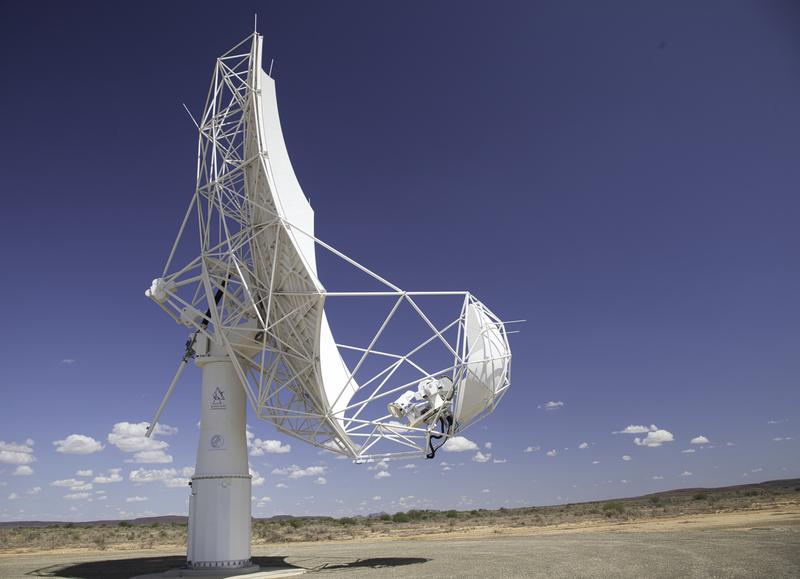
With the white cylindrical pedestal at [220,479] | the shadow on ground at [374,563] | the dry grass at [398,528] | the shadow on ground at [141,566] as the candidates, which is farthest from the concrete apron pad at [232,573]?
the dry grass at [398,528]

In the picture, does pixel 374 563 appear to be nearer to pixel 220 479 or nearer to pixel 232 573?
pixel 232 573

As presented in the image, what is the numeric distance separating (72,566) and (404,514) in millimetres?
53893

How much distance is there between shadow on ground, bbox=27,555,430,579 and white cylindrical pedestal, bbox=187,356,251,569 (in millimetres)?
2868

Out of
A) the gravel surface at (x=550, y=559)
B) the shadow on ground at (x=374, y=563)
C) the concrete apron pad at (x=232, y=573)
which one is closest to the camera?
the gravel surface at (x=550, y=559)

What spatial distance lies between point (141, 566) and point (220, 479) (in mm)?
7803

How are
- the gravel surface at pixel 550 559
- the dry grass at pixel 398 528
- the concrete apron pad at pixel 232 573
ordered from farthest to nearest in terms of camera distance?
the dry grass at pixel 398 528 → the concrete apron pad at pixel 232 573 → the gravel surface at pixel 550 559

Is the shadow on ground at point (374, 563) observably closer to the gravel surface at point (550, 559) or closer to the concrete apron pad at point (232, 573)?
the gravel surface at point (550, 559)

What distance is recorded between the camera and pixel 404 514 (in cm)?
7456

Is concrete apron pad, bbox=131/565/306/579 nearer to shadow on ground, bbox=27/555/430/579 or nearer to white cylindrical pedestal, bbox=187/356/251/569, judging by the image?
white cylindrical pedestal, bbox=187/356/251/569

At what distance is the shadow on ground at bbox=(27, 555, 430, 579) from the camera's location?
866 inches

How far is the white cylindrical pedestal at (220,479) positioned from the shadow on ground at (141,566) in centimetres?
287

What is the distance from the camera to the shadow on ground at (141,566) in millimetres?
22000

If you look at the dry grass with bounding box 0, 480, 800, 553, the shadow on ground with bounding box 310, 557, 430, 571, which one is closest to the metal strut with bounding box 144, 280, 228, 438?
the shadow on ground with bounding box 310, 557, 430, 571

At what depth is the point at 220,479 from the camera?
20703 millimetres
